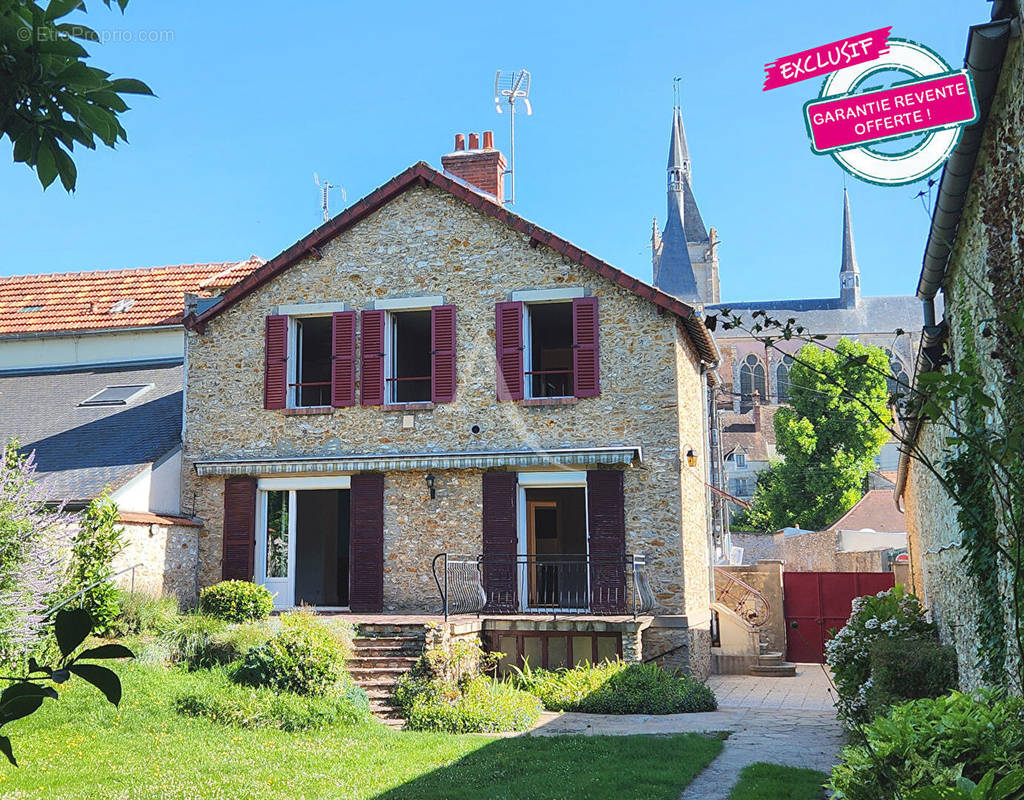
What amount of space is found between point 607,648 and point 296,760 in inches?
234

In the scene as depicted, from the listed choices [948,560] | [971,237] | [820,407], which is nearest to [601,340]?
[948,560]

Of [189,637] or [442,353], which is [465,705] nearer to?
[189,637]

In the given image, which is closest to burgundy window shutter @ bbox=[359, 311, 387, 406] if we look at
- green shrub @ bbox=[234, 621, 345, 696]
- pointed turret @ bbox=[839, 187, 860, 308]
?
green shrub @ bbox=[234, 621, 345, 696]

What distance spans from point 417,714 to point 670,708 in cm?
328

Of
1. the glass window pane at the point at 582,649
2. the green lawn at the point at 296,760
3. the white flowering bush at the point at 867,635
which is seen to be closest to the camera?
the green lawn at the point at 296,760

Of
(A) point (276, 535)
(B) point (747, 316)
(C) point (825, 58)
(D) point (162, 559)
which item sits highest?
(B) point (747, 316)

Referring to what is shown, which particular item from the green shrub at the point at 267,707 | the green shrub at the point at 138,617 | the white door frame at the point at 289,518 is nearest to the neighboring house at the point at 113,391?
the green shrub at the point at 138,617

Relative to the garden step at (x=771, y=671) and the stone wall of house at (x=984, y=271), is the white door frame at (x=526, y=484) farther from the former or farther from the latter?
the stone wall of house at (x=984, y=271)

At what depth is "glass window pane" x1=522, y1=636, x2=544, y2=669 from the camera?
1406 cm

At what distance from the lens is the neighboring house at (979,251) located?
4957mm

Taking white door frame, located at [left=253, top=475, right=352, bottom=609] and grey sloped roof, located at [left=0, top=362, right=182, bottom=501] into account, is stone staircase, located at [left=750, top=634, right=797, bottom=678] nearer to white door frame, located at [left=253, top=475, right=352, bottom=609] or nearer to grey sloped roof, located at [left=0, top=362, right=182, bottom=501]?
white door frame, located at [left=253, top=475, right=352, bottom=609]

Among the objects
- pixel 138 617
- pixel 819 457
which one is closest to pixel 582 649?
pixel 138 617

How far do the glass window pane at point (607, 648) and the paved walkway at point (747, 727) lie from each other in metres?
1.63

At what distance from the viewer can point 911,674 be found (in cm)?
885
